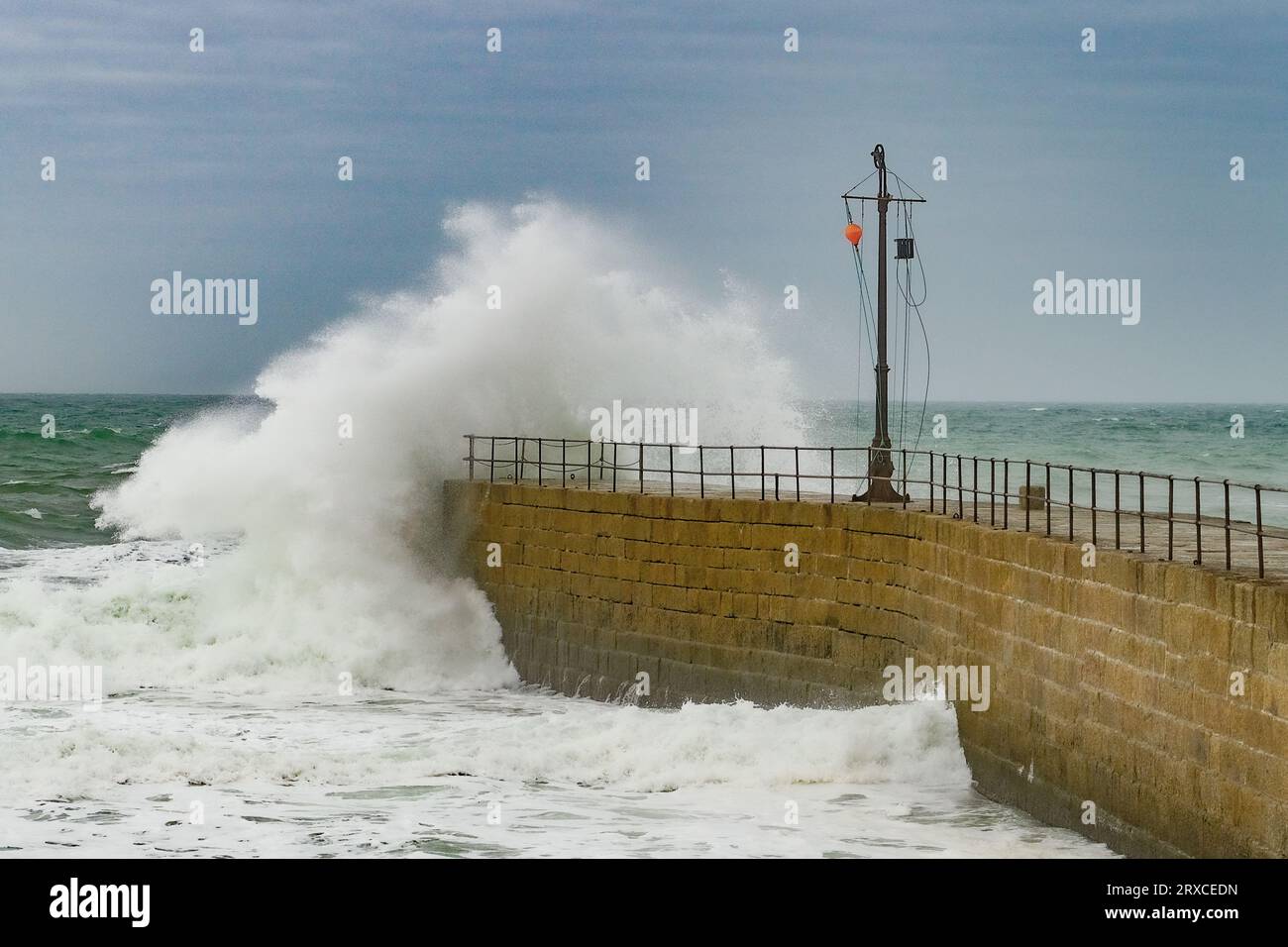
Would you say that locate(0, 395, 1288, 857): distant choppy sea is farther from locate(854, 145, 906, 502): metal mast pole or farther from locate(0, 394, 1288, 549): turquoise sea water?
locate(0, 394, 1288, 549): turquoise sea water

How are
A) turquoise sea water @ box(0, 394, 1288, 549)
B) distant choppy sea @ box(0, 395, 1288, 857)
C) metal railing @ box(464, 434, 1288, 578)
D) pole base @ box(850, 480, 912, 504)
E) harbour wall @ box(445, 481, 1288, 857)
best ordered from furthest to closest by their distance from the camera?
turquoise sea water @ box(0, 394, 1288, 549) → pole base @ box(850, 480, 912, 504) → metal railing @ box(464, 434, 1288, 578) → distant choppy sea @ box(0, 395, 1288, 857) → harbour wall @ box(445, 481, 1288, 857)

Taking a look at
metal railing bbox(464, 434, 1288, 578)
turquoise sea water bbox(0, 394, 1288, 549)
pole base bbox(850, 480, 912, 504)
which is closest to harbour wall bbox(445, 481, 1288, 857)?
metal railing bbox(464, 434, 1288, 578)

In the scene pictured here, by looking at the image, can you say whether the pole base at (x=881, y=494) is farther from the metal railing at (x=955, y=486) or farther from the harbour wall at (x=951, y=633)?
the harbour wall at (x=951, y=633)

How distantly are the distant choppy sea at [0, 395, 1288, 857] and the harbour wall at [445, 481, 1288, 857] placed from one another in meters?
0.54

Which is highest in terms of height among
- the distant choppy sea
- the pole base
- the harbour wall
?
the pole base

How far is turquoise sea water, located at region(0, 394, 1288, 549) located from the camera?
3769cm

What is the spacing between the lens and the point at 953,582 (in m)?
15.2

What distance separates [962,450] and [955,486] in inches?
1759

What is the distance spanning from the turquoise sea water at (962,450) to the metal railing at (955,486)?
6.16 ft

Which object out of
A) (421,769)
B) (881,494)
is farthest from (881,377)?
(421,769)

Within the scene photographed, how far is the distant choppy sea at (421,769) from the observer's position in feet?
41.0
